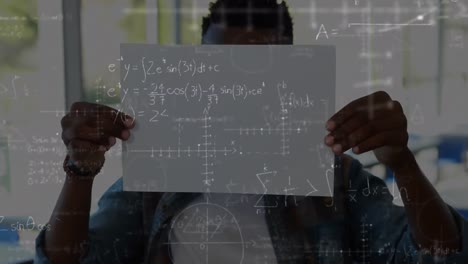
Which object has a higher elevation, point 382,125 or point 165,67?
point 165,67

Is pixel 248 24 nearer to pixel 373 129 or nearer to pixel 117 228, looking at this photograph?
pixel 373 129

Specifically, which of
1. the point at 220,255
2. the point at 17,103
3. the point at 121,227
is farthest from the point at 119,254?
the point at 17,103

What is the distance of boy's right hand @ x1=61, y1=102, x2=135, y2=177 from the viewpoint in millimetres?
968

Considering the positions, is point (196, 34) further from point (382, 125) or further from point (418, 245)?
point (418, 245)

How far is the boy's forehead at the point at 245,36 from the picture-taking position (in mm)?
958

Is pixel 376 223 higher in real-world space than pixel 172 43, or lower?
lower

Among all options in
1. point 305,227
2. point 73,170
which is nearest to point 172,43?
point 73,170

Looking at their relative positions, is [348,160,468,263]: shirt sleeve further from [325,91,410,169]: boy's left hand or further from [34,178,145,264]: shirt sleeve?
[34,178,145,264]: shirt sleeve

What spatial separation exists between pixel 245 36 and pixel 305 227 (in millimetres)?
356

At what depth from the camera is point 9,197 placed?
1.02 meters

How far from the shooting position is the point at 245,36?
0.96 metres

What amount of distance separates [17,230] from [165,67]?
413 millimetres

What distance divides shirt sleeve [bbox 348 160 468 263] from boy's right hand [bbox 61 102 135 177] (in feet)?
1.38

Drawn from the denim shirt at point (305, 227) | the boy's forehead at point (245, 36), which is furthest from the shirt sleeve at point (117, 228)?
the boy's forehead at point (245, 36)
